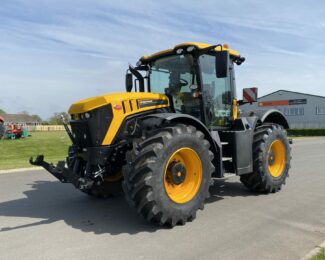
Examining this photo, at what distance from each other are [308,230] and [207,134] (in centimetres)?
207

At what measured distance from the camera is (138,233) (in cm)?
497

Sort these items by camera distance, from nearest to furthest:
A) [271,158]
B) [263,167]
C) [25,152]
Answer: [263,167] → [271,158] → [25,152]

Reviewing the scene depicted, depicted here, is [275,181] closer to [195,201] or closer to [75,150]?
[195,201]

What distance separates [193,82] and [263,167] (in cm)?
215

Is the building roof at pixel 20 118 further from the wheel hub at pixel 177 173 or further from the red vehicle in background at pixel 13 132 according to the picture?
the wheel hub at pixel 177 173

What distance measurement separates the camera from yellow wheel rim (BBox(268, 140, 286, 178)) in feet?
25.2

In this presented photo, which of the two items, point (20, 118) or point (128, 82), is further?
point (20, 118)

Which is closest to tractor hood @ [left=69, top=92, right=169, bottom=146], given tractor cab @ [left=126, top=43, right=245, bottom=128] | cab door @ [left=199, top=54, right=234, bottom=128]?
tractor cab @ [left=126, top=43, right=245, bottom=128]

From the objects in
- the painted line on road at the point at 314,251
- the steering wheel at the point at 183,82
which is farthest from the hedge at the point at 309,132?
the painted line on road at the point at 314,251

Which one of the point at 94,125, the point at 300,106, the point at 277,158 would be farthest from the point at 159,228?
the point at 300,106

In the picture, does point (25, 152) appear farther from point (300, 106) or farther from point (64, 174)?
point (300, 106)

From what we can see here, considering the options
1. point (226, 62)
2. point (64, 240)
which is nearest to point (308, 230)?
point (226, 62)

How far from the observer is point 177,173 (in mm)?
5512

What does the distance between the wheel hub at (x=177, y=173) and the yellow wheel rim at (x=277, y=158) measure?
278 centimetres
